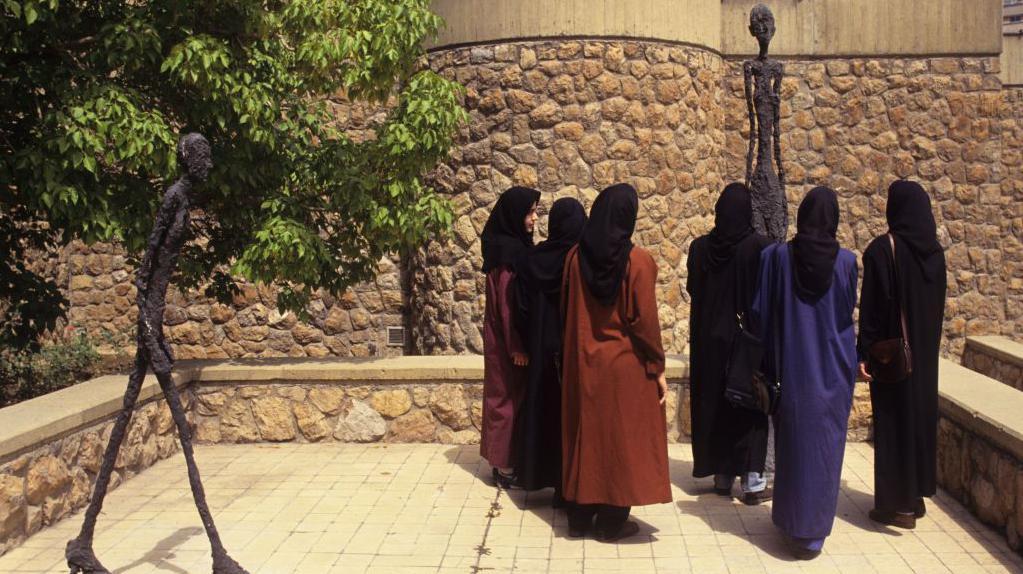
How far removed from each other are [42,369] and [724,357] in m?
5.77

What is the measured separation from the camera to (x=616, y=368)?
514 centimetres

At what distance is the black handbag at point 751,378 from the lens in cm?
512

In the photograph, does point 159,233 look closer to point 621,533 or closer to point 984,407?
point 621,533

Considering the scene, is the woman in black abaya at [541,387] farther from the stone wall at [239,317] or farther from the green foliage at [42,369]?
the stone wall at [239,317]

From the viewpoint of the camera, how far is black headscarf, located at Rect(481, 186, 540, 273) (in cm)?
625

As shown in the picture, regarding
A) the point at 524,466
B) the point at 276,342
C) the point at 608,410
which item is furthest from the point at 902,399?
the point at 276,342

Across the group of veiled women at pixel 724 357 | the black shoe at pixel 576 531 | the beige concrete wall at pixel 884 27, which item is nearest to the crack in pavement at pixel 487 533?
the group of veiled women at pixel 724 357

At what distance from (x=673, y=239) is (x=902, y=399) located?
4877 millimetres

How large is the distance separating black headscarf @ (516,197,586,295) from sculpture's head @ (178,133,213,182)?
1.87m

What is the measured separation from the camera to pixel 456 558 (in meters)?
5.07

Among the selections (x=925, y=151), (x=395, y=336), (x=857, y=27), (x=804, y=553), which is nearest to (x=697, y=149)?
(x=857, y=27)

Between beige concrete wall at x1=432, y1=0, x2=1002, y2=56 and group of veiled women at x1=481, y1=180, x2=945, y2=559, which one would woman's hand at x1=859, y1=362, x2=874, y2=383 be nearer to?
group of veiled women at x1=481, y1=180, x2=945, y2=559

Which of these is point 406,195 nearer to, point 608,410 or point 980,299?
point 608,410

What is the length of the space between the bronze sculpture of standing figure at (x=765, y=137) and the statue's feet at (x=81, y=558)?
3948 millimetres
